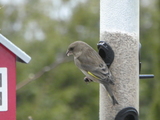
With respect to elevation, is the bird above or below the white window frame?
Answer: above

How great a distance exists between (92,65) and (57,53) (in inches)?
194

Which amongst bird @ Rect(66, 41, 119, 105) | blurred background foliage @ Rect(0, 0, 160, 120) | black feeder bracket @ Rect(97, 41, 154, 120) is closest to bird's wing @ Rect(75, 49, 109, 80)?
bird @ Rect(66, 41, 119, 105)

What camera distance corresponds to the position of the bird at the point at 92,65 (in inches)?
191

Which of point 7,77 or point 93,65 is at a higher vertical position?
point 93,65

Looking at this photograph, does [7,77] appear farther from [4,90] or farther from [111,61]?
[111,61]

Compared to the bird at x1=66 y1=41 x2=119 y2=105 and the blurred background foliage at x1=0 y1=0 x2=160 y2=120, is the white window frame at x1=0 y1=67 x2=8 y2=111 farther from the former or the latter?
the blurred background foliage at x1=0 y1=0 x2=160 y2=120

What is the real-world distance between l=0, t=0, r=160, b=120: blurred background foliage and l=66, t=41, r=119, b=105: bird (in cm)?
319

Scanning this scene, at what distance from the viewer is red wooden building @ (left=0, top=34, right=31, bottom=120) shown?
426 centimetres

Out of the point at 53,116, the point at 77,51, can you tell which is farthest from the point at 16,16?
the point at 77,51

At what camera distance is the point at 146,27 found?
39.7ft

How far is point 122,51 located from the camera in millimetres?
5086

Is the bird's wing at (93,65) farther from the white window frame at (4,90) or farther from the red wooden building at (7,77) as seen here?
the white window frame at (4,90)

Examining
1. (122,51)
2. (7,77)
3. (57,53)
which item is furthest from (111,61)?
(57,53)

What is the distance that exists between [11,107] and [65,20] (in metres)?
6.48
